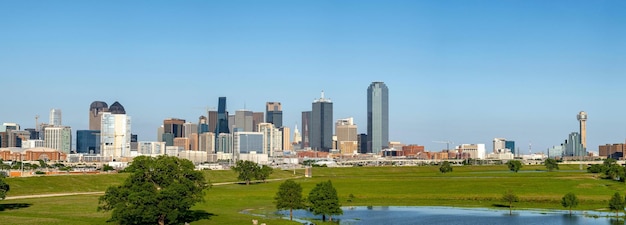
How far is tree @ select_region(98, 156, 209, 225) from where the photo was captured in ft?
273

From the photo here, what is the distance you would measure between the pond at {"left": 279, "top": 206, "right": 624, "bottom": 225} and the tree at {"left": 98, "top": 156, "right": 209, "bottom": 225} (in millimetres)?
20254

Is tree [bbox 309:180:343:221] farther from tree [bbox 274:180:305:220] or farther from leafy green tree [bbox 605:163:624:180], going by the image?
leafy green tree [bbox 605:163:624:180]

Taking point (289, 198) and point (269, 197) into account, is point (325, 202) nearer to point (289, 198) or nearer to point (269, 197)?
point (289, 198)

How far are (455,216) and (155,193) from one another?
155ft

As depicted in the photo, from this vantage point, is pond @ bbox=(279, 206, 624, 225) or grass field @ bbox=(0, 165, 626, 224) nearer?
grass field @ bbox=(0, 165, 626, 224)

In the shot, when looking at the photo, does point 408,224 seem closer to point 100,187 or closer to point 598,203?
point 598,203

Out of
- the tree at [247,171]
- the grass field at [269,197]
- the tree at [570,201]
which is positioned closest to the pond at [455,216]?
the tree at [570,201]

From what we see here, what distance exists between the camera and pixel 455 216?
111 metres

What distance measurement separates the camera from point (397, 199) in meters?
146

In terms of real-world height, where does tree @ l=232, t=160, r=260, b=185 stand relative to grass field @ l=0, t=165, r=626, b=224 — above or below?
above

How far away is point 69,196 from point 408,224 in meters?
67.6

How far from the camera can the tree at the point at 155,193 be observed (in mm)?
83188

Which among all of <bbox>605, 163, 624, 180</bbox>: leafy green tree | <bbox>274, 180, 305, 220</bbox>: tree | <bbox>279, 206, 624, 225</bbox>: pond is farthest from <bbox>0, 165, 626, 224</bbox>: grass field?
<bbox>605, 163, 624, 180</bbox>: leafy green tree

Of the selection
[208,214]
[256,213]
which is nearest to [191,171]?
[208,214]
